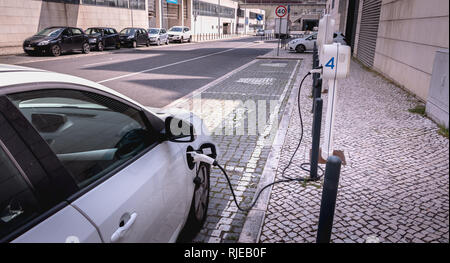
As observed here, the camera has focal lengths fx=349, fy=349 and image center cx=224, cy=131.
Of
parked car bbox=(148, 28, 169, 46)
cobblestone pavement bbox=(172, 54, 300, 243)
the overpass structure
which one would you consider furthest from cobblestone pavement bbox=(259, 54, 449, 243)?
the overpass structure

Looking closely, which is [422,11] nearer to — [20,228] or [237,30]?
[20,228]

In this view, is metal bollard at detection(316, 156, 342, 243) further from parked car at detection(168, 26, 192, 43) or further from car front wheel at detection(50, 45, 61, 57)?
parked car at detection(168, 26, 192, 43)

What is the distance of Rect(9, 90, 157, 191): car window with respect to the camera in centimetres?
194

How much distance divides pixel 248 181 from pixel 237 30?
283 feet

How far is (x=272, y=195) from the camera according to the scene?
155 inches

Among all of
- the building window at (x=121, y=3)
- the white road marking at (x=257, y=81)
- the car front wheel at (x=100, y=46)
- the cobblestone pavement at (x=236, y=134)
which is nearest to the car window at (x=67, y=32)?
the car front wheel at (x=100, y=46)

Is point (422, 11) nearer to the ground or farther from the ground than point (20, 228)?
farther from the ground

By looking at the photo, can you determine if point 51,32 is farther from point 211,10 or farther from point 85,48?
point 211,10

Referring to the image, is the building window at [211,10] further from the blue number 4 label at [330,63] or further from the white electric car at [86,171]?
the white electric car at [86,171]

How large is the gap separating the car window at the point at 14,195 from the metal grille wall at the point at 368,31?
1556 cm

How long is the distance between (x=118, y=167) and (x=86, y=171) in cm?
18

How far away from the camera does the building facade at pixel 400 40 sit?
742 centimetres
